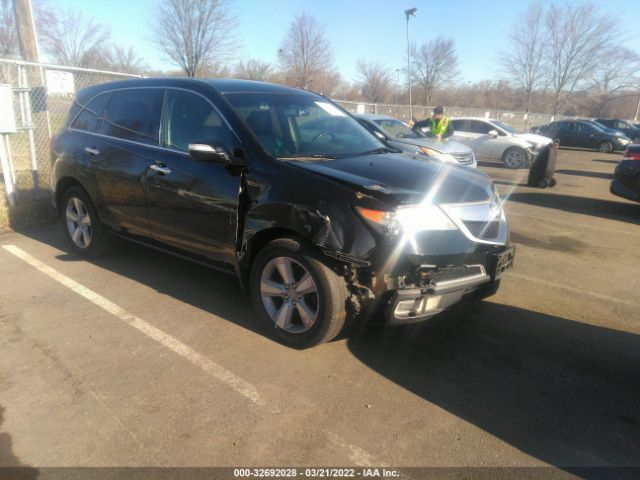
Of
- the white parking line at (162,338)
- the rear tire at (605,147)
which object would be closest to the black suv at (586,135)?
the rear tire at (605,147)

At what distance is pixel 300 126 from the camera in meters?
4.00

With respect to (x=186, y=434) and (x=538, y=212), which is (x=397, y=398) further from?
(x=538, y=212)

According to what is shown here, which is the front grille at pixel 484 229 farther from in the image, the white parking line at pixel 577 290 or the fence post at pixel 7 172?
the fence post at pixel 7 172

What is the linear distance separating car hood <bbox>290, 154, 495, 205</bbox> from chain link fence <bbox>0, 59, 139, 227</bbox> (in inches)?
206

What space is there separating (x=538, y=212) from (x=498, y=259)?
5.89 m

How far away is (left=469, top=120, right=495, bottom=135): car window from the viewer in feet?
52.1

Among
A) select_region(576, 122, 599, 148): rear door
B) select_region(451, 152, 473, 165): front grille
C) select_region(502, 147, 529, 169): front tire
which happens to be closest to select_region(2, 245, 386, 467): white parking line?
select_region(451, 152, 473, 165): front grille

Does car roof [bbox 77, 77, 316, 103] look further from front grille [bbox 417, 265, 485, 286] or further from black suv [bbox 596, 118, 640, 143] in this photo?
black suv [bbox 596, 118, 640, 143]

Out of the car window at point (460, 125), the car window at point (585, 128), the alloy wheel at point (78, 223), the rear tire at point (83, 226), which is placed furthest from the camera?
the car window at point (585, 128)

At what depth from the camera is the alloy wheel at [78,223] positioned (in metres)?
5.16

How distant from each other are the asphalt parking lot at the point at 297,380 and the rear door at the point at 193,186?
2.14ft

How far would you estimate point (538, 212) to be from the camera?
841 centimetres

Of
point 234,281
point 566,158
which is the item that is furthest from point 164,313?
point 566,158

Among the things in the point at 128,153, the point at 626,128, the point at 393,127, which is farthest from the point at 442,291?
the point at 626,128
